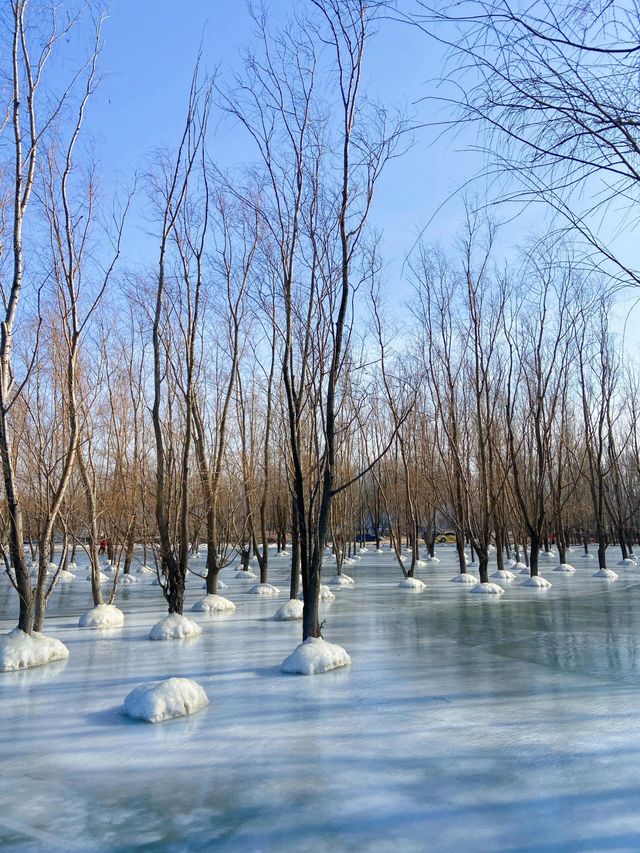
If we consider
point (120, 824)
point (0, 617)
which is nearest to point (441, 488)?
point (0, 617)

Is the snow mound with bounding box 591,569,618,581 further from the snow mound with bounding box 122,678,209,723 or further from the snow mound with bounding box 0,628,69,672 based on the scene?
the snow mound with bounding box 122,678,209,723

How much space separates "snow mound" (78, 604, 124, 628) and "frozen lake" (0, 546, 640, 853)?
1.88 meters

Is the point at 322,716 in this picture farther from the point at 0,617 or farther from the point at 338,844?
the point at 0,617

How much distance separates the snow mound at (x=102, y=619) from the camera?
9.45m

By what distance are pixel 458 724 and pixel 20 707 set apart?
11.2ft

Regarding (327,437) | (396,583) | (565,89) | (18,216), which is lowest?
(396,583)

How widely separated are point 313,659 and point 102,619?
4.85 metres

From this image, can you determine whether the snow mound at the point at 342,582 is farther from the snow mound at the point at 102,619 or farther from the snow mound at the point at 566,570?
the snow mound at the point at 566,570

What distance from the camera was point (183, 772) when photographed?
357 cm

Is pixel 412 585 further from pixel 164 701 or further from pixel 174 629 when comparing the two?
pixel 164 701

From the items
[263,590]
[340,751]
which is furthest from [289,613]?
[340,751]

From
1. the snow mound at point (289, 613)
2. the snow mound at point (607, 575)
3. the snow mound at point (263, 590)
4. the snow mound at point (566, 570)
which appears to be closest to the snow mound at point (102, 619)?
the snow mound at point (289, 613)

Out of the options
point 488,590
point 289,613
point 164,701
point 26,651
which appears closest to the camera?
point 164,701

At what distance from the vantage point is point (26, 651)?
6.64 m
